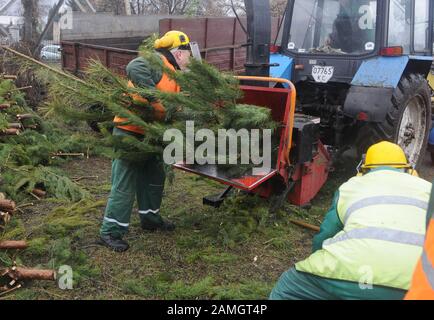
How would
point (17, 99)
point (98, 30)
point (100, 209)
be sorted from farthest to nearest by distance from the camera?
point (98, 30) → point (17, 99) → point (100, 209)

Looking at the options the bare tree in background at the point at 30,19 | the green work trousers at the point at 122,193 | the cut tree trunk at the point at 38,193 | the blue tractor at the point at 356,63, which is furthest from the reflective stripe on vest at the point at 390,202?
the bare tree in background at the point at 30,19

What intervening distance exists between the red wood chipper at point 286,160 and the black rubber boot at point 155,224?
0.54m

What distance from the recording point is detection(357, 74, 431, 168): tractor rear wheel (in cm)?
492

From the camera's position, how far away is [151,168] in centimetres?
398

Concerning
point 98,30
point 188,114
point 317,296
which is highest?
point 98,30

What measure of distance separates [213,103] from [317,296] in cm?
174

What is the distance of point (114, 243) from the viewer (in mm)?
3746

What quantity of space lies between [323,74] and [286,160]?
1.79 meters

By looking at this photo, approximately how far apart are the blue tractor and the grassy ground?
0.98 m

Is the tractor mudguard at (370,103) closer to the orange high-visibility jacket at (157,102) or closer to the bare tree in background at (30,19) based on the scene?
the orange high-visibility jacket at (157,102)

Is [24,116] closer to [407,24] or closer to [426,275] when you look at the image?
[407,24]

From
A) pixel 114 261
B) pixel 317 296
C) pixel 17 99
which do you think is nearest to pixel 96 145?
pixel 114 261

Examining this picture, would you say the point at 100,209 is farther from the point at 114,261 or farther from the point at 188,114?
the point at 188,114

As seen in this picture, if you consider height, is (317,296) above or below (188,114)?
below
